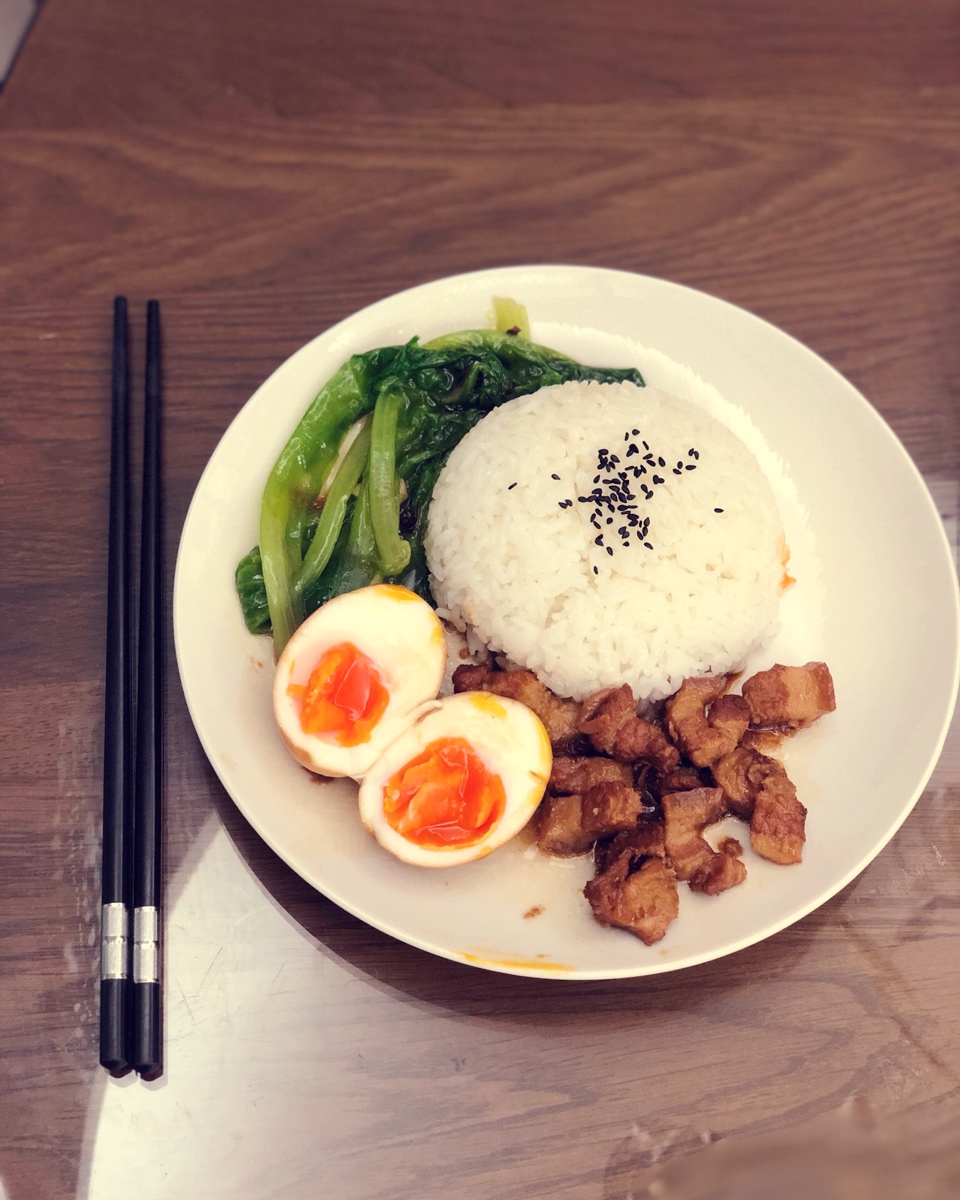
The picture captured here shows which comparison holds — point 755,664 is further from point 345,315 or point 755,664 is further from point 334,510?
point 345,315

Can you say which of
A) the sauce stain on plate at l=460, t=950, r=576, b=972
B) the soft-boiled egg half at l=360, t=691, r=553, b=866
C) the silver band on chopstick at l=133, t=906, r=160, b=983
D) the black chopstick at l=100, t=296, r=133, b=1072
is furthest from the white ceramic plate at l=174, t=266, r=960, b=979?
the silver band on chopstick at l=133, t=906, r=160, b=983

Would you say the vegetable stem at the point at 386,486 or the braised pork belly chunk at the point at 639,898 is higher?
the vegetable stem at the point at 386,486

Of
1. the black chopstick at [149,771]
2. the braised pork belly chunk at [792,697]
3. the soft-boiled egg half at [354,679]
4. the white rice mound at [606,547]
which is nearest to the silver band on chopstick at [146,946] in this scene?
the black chopstick at [149,771]

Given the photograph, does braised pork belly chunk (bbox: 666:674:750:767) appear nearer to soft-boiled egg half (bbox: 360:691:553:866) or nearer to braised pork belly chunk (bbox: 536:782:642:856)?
braised pork belly chunk (bbox: 536:782:642:856)

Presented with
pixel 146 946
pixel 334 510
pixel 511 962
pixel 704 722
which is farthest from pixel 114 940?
pixel 704 722

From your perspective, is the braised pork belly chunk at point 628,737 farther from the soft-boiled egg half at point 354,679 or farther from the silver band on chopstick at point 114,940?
the silver band on chopstick at point 114,940

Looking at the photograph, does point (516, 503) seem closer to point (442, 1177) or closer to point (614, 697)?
point (614, 697)
